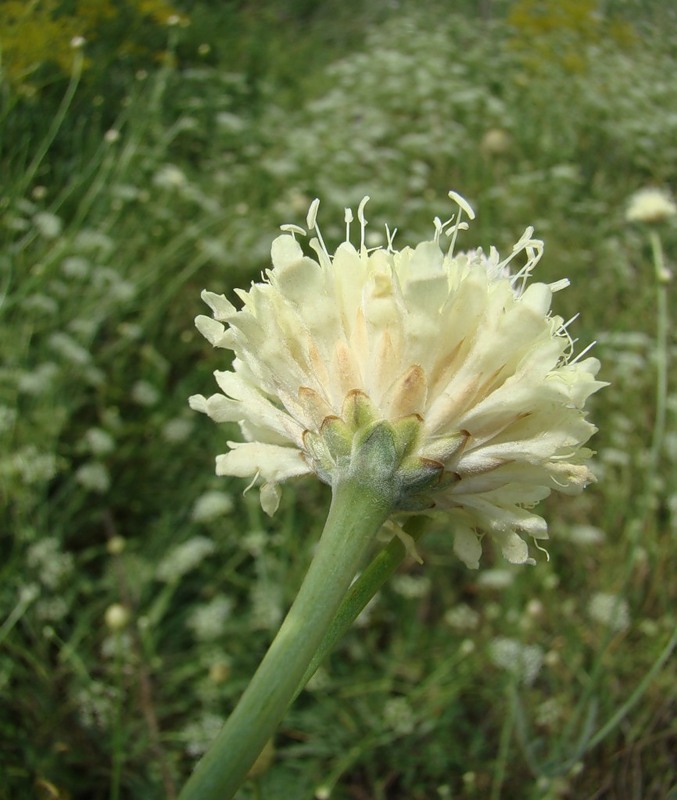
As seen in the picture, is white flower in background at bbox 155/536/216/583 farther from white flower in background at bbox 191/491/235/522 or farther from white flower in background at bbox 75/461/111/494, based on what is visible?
white flower in background at bbox 75/461/111/494

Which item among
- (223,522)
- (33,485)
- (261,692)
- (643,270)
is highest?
(261,692)

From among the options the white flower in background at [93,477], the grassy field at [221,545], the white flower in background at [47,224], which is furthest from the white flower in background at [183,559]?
the white flower in background at [47,224]

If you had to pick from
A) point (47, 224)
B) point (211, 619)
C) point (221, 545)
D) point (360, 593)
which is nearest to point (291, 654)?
point (360, 593)

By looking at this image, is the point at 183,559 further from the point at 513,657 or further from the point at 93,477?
the point at 513,657

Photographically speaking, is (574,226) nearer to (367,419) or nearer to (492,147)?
(492,147)

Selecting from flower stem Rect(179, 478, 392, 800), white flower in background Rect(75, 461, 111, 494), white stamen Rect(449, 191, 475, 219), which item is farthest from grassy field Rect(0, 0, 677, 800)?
white stamen Rect(449, 191, 475, 219)

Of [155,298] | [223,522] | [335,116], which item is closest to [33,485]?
[223,522]
